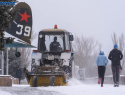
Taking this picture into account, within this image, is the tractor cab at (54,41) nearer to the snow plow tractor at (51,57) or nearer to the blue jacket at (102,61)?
the snow plow tractor at (51,57)

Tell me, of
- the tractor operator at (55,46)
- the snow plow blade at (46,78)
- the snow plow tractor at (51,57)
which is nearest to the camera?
the snow plow blade at (46,78)

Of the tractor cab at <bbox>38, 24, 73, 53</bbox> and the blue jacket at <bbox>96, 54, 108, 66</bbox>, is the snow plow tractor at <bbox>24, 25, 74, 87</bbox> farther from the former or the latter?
the blue jacket at <bbox>96, 54, 108, 66</bbox>

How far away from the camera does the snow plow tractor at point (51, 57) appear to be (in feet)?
45.8

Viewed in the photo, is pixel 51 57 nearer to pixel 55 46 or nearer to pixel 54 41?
pixel 55 46

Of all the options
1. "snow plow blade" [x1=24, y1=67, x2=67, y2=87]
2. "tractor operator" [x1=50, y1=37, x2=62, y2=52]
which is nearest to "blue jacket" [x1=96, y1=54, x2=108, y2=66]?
"tractor operator" [x1=50, y1=37, x2=62, y2=52]

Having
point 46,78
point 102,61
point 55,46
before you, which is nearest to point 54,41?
point 55,46

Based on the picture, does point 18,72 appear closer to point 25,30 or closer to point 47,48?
point 25,30

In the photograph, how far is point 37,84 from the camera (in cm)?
1402

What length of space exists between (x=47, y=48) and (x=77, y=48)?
153 feet

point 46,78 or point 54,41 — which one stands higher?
point 54,41

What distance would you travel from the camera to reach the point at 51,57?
15.7m

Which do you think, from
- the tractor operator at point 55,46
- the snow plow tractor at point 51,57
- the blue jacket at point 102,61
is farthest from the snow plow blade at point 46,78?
the tractor operator at point 55,46

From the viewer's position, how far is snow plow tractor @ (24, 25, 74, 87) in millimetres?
13953

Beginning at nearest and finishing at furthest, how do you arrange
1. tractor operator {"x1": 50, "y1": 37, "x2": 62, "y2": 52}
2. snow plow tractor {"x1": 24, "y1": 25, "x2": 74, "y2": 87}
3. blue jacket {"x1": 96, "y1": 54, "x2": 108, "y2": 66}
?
snow plow tractor {"x1": 24, "y1": 25, "x2": 74, "y2": 87}, blue jacket {"x1": 96, "y1": 54, "x2": 108, "y2": 66}, tractor operator {"x1": 50, "y1": 37, "x2": 62, "y2": 52}
